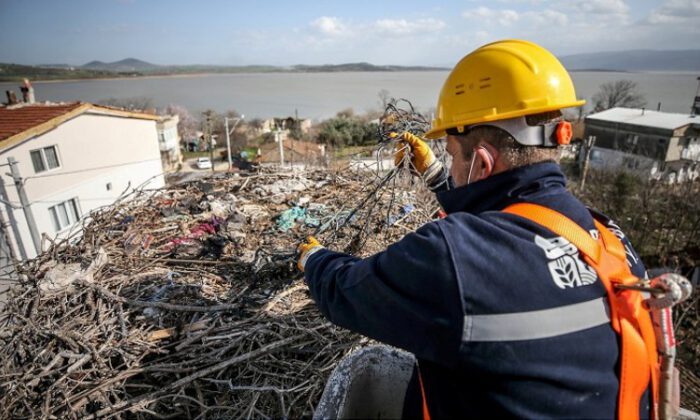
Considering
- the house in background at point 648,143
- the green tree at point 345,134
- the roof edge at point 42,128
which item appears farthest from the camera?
the green tree at point 345,134

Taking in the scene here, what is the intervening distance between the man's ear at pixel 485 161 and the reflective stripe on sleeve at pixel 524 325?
0.64m

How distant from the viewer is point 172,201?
17.1 ft

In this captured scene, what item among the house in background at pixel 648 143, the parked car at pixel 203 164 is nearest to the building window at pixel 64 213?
the parked car at pixel 203 164

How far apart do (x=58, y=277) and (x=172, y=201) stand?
6.60 ft

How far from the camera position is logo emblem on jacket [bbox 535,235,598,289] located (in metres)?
1.17

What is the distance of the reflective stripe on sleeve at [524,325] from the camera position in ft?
3.69

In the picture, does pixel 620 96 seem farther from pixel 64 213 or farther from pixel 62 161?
pixel 64 213

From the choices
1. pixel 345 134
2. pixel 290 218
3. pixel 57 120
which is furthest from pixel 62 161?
pixel 345 134

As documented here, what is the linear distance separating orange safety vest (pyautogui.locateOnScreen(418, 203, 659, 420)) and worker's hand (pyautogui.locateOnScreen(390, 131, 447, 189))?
165cm

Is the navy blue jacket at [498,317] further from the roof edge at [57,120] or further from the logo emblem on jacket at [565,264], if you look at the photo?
the roof edge at [57,120]

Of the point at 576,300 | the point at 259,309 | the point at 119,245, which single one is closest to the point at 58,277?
the point at 119,245

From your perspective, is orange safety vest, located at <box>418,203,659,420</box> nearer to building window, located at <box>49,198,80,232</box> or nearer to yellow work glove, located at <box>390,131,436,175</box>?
yellow work glove, located at <box>390,131,436,175</box>

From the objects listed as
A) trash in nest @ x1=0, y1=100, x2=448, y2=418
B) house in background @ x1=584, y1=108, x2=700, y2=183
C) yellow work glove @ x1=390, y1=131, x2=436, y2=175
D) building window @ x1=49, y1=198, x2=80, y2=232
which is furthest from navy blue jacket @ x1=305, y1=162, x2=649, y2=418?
house in background @ x1=584, y1=108, x2=700, y2=183

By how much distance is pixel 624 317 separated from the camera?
1.21m
